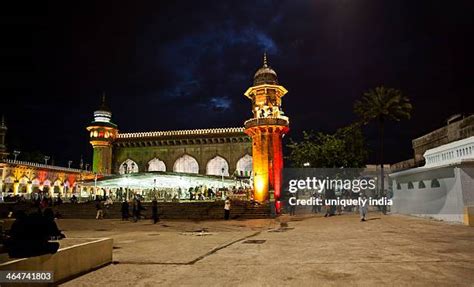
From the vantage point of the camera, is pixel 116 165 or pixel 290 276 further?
pixel 116 165

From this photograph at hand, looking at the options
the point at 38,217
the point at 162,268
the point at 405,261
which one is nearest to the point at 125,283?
the point at 162,268

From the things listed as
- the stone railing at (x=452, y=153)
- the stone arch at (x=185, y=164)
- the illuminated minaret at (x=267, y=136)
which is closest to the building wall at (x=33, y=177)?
the stone arch at (x=185, y=164)

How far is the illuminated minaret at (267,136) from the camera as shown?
3675cm

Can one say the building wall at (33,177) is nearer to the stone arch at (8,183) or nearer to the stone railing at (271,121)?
the stone arch at (8,183)

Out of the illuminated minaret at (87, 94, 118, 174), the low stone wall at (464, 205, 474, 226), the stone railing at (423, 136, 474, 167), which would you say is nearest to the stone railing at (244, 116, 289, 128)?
the stone railing at (423, 136, 474, 167)

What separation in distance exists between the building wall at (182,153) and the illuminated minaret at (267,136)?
11.1 meters

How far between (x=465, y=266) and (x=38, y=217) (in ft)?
27.6

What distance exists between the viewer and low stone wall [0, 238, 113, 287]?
5.83 m

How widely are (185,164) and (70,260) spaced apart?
45.8 meters

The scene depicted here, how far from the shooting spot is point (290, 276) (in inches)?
273

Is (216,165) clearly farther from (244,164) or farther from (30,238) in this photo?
(30,238)

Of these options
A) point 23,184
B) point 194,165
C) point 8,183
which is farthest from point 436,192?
point 23,184

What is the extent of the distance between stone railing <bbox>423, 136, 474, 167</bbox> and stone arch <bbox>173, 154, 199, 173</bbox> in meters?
34.3

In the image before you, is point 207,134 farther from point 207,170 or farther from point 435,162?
point 435,162
